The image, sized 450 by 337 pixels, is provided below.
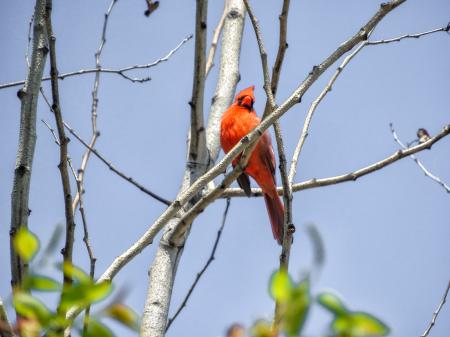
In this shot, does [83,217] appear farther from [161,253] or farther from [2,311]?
[2,311]

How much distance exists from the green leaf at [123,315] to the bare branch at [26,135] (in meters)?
1.26

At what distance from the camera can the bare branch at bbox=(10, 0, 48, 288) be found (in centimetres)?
196

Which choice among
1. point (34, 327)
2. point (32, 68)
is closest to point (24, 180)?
point (32, 68)

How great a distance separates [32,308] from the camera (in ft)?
2.22

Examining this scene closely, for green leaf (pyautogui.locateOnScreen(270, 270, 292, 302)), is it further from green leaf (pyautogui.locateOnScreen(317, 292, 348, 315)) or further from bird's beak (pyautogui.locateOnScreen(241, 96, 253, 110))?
bird's beak (pyautogui.locateOnScreen(241, 96, 253, 110))

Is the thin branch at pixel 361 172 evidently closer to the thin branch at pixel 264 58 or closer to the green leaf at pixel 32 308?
the thin branch at pixel 264 58

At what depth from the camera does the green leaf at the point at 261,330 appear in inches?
27.2

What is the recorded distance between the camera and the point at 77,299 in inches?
25.9

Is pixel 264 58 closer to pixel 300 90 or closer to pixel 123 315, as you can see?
pixel 300 90

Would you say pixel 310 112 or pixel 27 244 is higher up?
pixel 310 112

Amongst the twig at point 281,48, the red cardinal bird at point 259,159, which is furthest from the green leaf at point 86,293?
the red cardinal bird at point 259,159

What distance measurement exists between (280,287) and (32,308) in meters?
0.27

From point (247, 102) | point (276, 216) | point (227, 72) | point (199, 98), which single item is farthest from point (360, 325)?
point (247, 102)

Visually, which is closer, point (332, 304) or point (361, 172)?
point (332, 304)
